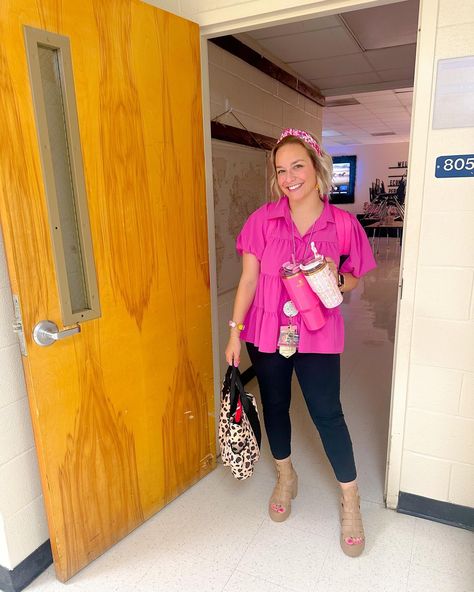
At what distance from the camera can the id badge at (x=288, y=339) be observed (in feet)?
5.27

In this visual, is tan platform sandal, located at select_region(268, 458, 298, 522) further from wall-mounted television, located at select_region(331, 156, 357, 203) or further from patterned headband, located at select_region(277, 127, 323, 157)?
wall-mounted television, located at select_region(331, 156, 357, 203)

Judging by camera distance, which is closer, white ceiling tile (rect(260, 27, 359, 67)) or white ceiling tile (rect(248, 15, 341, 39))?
white ceiling tile (rect(248, 15, 341, 39))

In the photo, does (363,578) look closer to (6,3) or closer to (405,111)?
(6,3)

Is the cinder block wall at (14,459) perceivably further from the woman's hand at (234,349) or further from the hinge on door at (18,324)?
the woman's hand at (234,349)

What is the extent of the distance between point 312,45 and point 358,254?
6.74 ft

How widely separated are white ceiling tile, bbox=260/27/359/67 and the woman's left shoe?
8.69 ft

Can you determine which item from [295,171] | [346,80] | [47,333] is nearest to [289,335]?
[295,171]

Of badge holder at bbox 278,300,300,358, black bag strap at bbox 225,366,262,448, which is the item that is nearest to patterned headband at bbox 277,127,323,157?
badge holder at bbox 278,300,300,358

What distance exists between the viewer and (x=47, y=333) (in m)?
1.35

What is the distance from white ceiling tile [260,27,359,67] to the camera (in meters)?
2.78

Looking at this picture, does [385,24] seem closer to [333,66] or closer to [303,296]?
[333,66]

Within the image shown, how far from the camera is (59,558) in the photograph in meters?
1.52

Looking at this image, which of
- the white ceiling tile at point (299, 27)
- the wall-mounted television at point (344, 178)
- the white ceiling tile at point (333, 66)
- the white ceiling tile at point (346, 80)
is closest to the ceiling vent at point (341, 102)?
the white ceiling tile at point (346, 80)

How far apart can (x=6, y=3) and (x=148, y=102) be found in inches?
20.9
